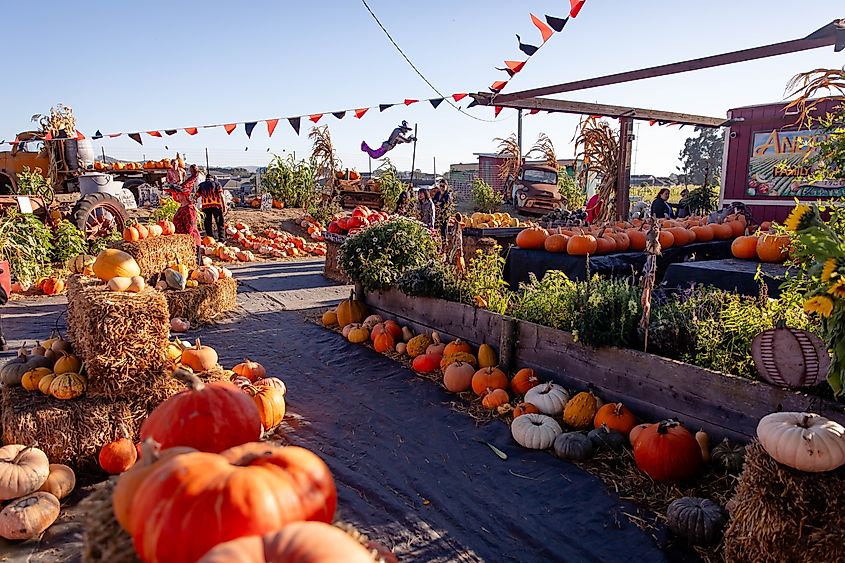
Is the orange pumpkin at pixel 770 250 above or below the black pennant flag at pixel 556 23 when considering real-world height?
below

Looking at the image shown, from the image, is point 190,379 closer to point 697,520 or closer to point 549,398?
point 697,520

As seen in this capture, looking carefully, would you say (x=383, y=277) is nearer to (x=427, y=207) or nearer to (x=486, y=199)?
(x=427, y=207)

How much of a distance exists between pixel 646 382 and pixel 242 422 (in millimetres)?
2966

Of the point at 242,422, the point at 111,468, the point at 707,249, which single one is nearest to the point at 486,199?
the point at 707,249

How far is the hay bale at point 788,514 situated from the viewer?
2215mm

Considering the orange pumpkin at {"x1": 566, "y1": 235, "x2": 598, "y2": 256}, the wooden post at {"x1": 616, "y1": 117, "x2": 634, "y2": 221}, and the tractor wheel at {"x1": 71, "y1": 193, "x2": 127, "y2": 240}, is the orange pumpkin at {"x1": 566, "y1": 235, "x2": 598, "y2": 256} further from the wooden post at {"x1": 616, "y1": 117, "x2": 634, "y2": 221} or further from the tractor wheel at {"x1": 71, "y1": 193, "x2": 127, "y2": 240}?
the tractor wheel at {"x1": 71, "y1": 193, "x2": 127, "y2": 240}

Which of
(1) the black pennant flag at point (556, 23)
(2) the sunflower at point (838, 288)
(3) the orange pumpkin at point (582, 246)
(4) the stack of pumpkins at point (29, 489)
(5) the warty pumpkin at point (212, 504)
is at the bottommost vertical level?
(4) the stack of pumpkins at point (29, 489)

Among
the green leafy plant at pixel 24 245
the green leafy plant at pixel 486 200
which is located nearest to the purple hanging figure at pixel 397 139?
the green leafy plant at pixel 486 200

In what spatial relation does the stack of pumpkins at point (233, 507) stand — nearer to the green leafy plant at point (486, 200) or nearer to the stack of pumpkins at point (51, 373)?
the stack of pumpkins at point (51, 373)

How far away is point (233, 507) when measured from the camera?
3.43 ft

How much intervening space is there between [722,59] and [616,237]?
269cm

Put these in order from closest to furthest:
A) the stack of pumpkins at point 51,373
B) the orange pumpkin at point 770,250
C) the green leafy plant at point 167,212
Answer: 1. the stack of pumpkins at point 51,373
2. the orange pumpkin at point 770,250
3. the green leafy plant at point 167,212

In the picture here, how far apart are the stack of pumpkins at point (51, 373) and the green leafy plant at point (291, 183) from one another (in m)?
14.9

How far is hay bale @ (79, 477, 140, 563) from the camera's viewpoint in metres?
1.03
